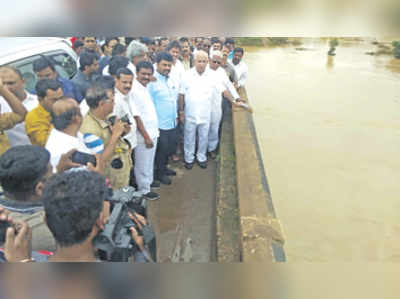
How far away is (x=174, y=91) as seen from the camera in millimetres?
3148

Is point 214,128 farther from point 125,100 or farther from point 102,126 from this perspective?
point 102,126

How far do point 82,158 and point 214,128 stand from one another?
7.39 ft

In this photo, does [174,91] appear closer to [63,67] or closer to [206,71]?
[206,71]

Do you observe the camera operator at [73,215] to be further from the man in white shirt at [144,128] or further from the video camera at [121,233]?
the man in white shirt at [144,128]

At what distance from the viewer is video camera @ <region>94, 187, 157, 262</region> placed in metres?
1.08

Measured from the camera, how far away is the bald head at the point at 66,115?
171 centimetres

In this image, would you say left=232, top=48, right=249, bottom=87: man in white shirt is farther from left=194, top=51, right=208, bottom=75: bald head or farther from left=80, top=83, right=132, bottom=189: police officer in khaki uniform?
left=80, top=83, right=132, bottom=189: police officer in khaki uniform

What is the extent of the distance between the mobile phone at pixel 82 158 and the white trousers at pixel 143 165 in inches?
36.0

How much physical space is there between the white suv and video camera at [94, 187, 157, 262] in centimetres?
151

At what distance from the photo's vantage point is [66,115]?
1712mm

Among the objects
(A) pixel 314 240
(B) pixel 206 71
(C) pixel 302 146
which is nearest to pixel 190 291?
(B) pixel 206 71

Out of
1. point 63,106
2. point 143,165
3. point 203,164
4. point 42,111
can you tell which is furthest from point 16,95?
point 203,164

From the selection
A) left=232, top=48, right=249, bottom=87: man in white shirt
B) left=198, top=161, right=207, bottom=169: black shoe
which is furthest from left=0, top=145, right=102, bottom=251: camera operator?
left=232, top=48, right=249, bottom=87: man in white shirt

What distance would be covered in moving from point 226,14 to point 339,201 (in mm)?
4439
